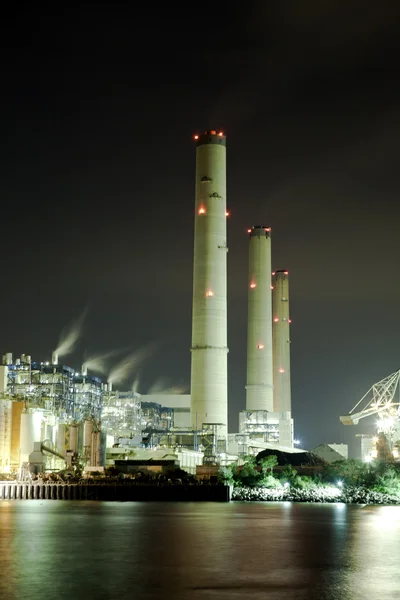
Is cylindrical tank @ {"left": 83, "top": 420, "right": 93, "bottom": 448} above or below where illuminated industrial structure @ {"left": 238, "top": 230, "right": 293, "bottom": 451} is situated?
below

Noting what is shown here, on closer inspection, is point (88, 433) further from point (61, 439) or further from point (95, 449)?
point (61, 439)

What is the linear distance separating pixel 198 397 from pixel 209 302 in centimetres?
1066

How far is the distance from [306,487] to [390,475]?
8432 millimetres

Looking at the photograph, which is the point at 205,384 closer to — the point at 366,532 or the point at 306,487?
the point at 306,487

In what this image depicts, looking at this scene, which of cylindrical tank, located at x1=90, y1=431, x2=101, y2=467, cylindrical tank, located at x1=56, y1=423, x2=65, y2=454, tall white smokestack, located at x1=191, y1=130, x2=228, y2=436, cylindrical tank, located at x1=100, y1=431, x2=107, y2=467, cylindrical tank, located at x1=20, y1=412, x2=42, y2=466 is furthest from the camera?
cylindrical tank, located at x1=56, y1=423, x2=65, y2=454

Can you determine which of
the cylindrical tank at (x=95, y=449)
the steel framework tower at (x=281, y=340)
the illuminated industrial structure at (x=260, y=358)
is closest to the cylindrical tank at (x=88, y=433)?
the cylindrical tank at (x=95, y=449)

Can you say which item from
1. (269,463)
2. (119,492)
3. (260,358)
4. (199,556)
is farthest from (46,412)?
(199,556)

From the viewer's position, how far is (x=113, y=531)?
56.0m

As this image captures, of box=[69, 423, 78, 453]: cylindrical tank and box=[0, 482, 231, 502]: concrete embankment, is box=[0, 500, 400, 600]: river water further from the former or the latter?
box=[69, 423, 78, 453]: cylindrical tank

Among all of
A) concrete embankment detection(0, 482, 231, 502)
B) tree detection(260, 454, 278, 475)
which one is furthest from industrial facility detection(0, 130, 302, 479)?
tree detection(260, 454, 278, 475)

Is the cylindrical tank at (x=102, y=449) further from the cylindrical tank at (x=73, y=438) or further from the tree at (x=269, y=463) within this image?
the tree at (x=269, y=463)

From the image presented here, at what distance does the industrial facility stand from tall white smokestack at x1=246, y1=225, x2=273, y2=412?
0.45 ft

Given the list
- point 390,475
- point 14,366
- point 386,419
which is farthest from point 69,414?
point 390,475

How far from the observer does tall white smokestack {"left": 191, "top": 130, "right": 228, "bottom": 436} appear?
112 m
